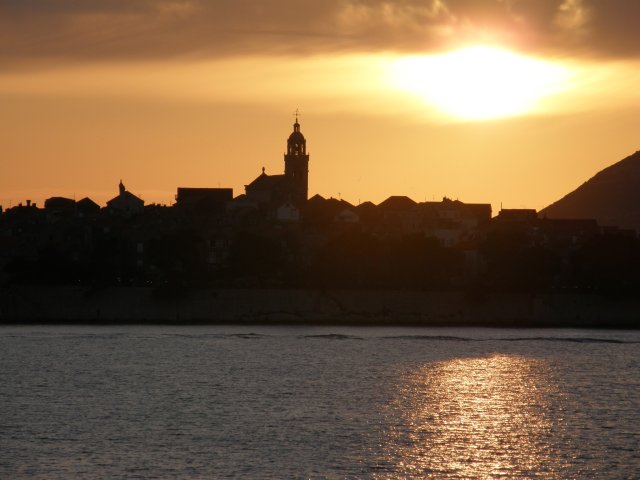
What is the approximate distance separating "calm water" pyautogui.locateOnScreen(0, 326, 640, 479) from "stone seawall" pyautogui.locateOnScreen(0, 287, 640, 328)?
19334 millimetres

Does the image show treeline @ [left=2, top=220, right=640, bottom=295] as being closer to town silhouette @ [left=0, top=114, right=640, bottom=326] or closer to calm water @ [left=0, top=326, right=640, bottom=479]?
town silhouette @ [left=0, top=114, right=640, bottom=326]

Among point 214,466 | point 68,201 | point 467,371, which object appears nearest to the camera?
point 214,466

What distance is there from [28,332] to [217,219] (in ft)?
149

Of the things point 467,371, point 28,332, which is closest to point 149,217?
point 28,332

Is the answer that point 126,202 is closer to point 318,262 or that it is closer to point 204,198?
point 204,198

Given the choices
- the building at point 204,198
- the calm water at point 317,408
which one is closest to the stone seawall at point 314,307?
the calm water at point 317,408

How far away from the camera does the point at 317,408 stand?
55.1 m

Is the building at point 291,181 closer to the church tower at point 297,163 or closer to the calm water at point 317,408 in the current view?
the church tower at point 297,163

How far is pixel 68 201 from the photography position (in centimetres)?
18150

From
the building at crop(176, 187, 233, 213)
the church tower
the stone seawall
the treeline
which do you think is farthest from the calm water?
the church tower

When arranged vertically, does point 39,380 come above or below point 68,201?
below

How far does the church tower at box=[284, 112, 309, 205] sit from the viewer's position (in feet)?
583

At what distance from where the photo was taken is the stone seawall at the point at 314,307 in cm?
11544

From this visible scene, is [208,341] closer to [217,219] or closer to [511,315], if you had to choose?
[511,315]
